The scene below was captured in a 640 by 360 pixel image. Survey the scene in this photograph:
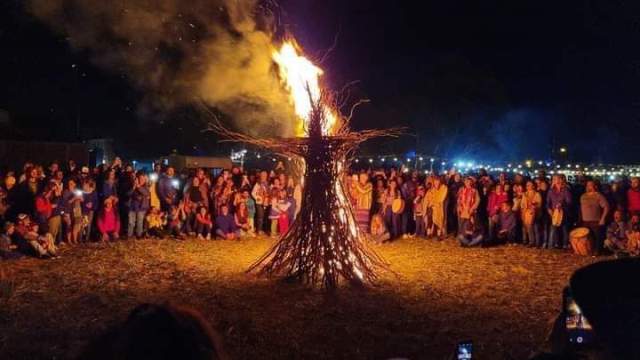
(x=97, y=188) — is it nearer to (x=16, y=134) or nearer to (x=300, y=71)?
(x=300, y=71)

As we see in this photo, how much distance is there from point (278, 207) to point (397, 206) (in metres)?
2.76

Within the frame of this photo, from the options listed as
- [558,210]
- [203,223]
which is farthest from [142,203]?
[558,210]

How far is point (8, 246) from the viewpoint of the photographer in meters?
9.34

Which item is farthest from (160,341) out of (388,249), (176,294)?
(388,249)

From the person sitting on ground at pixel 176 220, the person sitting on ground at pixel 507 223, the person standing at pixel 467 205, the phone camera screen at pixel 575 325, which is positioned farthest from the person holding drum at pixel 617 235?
the person sitting on ground at pixel 176 220

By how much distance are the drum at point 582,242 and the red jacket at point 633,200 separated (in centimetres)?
96

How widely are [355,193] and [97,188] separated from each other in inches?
228

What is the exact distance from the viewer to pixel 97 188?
12203mm

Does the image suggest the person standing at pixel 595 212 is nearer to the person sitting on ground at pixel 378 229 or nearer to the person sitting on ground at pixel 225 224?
the person sitting on ground at pixel 378 229

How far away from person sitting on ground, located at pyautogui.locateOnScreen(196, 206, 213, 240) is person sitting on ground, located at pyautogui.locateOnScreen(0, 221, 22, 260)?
3.71m

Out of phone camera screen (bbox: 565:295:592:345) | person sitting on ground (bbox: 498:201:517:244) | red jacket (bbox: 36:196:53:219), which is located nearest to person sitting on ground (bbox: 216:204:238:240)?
red jacket (bbox: 36:196:53:219)

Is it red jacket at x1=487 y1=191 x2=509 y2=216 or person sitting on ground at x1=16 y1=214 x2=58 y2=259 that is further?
red jacket at x1=487 y1=191 x2=509 y2=216

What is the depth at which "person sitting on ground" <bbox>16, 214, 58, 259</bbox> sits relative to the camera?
9.55 meters

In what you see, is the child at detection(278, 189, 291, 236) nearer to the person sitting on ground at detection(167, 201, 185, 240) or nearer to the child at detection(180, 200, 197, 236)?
the child at detection(180, 200, 197, 236)
